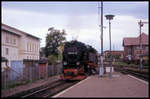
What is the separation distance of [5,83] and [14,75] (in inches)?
141

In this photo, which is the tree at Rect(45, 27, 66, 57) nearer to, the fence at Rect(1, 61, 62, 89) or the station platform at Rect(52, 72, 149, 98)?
the fence at Rect(1, 61, 62, 89)

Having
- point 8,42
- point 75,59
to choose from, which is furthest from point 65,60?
point 8,42

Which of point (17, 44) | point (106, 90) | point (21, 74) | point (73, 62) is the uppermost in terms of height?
point (17, 44)

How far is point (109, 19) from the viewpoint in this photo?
30.8m

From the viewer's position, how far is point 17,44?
152ft

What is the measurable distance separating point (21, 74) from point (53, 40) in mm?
43921

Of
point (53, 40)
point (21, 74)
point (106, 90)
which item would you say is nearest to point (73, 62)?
point (21, 74)

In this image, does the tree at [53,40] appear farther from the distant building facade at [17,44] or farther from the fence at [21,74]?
the fence at [21,74]

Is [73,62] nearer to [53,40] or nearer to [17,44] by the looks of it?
[17,44]

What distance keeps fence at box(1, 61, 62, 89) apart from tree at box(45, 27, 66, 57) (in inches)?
1343

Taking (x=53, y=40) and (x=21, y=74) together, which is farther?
(x=53, y=40)

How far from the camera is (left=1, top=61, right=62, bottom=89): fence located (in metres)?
20.9

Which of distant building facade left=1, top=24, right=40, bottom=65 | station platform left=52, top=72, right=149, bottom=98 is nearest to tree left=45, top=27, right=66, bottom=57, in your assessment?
distant building facade left=1, top=24, right=40, bottom=65

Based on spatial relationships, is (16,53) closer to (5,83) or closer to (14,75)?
(14,75)
